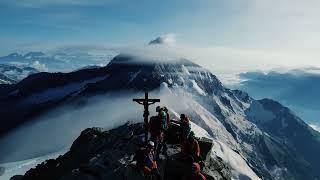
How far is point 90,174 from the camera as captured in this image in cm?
5084

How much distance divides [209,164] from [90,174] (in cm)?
1486

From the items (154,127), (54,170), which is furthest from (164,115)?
(54,170)

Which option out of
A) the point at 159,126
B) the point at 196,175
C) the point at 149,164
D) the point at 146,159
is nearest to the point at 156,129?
the point at 159,126

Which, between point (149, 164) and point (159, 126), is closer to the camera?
point (149, 164)

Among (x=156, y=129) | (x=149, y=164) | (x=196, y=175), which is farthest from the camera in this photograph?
(x=156, y=129)

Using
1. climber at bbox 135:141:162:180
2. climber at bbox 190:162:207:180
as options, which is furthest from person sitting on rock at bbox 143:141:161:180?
climber at bbox 190:162:207:180

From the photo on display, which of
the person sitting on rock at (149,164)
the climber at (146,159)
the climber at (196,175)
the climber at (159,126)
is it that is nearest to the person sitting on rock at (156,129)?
the climber at (159,126)

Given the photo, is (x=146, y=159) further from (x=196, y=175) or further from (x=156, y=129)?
(x=156, y=129)

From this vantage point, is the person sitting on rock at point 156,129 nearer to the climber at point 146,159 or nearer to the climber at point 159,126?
the climber at point 159,126

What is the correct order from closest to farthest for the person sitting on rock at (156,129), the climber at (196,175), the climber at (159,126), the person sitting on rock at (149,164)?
the climber at (196,175), the person sitting on rock at (149,164), the climber at (159,126), the person sitting on rock at (156,129)

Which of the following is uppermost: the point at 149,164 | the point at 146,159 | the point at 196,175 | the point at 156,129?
the point at 156,129

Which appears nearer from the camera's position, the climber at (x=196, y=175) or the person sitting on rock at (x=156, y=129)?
the climber at (x=196, y=175)

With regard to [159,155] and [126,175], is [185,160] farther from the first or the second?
[159,155]

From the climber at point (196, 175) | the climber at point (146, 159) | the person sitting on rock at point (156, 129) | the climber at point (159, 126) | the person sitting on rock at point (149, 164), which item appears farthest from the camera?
the person sitting on rock at point (156, 129)
